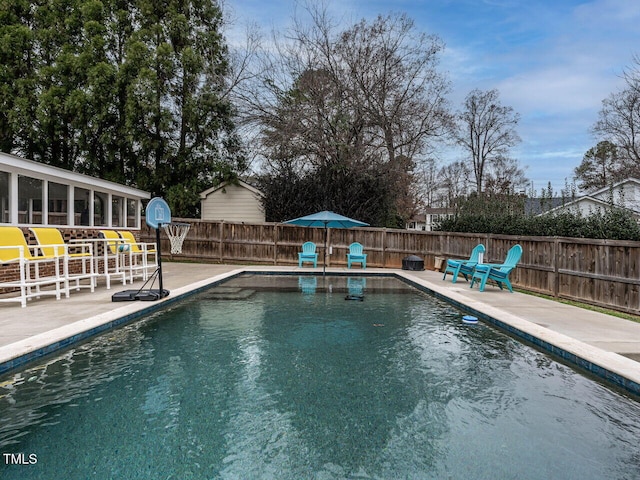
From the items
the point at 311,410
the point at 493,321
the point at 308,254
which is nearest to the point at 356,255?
the point at 308,254

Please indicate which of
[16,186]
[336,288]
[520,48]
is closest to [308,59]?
[520,48]

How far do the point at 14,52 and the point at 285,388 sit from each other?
20.6m

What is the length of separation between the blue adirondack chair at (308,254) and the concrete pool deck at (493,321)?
5353mm

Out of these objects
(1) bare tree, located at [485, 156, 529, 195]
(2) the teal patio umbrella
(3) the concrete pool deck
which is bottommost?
(3) the concrete pool deck

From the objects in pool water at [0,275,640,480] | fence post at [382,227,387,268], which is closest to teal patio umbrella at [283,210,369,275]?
fence post at [382,227,387,268]

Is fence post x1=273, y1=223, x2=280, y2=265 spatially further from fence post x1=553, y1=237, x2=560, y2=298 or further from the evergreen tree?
fence post x1=553, y1=237, x2=560, y2=298

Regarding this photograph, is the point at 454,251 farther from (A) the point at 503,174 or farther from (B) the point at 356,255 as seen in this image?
(A) the point at 503,174

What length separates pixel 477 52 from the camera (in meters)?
13.6

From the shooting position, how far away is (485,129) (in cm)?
2989

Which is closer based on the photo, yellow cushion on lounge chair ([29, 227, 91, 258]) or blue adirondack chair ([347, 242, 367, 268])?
yellow cushion on lounge chair ([29, 227, 91, 258])

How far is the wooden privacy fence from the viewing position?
6723 millimetres

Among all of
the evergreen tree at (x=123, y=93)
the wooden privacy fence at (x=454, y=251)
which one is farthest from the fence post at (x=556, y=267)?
the evergreen tree at (x=123, y=93)

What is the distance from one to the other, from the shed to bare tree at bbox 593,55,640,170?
17611 mm

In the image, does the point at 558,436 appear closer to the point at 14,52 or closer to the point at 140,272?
the point at 140,272
